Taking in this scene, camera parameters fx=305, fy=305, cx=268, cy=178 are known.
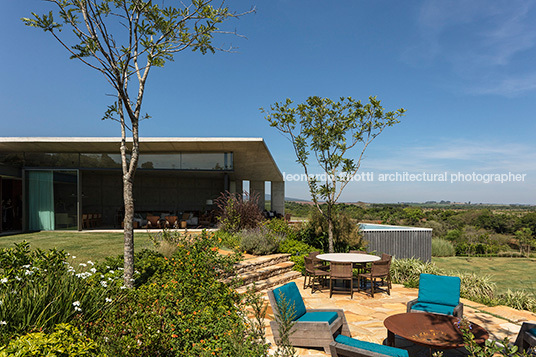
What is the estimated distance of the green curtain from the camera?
13.8m

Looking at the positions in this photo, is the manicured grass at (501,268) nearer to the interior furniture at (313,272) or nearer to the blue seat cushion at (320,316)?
the interior furniture at (313,272)

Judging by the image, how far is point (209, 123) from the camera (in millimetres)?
17594

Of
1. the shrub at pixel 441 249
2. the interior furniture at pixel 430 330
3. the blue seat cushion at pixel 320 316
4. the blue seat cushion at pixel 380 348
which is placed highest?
the interior furniture at pixel 430 330

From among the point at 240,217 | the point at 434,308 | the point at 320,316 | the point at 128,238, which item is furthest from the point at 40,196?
the point at 434,308

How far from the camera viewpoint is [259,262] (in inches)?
282

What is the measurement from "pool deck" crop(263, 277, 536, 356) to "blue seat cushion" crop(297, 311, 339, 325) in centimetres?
35

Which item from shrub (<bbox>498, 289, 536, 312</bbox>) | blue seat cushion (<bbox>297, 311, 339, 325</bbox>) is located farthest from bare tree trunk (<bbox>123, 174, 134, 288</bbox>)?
shrub (<bbox>498, 289, 536, 312</bbox>)

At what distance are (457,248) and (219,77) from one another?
2086 cm

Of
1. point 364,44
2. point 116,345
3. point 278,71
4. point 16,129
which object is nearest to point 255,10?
point 116,345

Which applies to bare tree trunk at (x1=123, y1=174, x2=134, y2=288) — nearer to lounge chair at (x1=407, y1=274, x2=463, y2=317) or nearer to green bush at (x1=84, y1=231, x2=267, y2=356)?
green bush at (x1=84, y1=231, x2=267, y2=356)

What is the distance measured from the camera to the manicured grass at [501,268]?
13.9 meters

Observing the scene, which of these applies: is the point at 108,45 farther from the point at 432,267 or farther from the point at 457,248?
the point at 457,248

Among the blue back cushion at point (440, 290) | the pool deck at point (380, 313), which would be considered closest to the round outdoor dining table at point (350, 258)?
the pool deck at point (380, 313)

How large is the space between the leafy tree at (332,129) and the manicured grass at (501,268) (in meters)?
7.96
